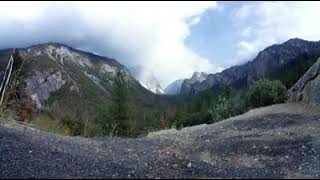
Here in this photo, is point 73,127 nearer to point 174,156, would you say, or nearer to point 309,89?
point 309,89

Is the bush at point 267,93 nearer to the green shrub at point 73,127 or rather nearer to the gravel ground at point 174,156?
the green shrub at point 73,127

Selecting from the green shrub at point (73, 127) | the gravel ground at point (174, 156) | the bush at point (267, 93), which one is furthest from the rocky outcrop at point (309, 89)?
the green shrub at point (73, 127)

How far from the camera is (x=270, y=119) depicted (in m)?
16.3

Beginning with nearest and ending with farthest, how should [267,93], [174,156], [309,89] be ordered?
[174,156] < [309,89] < [267,93]

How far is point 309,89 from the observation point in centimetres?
2181

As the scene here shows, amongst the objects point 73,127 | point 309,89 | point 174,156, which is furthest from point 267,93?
point 174,156

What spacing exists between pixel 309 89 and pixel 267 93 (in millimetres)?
2453

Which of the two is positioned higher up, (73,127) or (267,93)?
(267,93)

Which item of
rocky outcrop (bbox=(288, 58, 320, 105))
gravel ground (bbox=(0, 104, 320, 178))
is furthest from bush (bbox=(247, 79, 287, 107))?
gravel ground (bbox=(0, 104, 320, 178))

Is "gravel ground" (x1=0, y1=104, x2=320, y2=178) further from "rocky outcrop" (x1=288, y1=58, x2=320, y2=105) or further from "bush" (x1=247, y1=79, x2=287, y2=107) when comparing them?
"bush" (x1=247, y1=79, x2=287, y2=107)

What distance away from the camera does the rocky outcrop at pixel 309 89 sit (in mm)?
20594

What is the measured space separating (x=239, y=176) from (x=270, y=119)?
30.4 ft

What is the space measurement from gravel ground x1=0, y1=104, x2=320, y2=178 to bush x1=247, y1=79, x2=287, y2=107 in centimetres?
954

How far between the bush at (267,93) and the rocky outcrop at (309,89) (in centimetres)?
54
